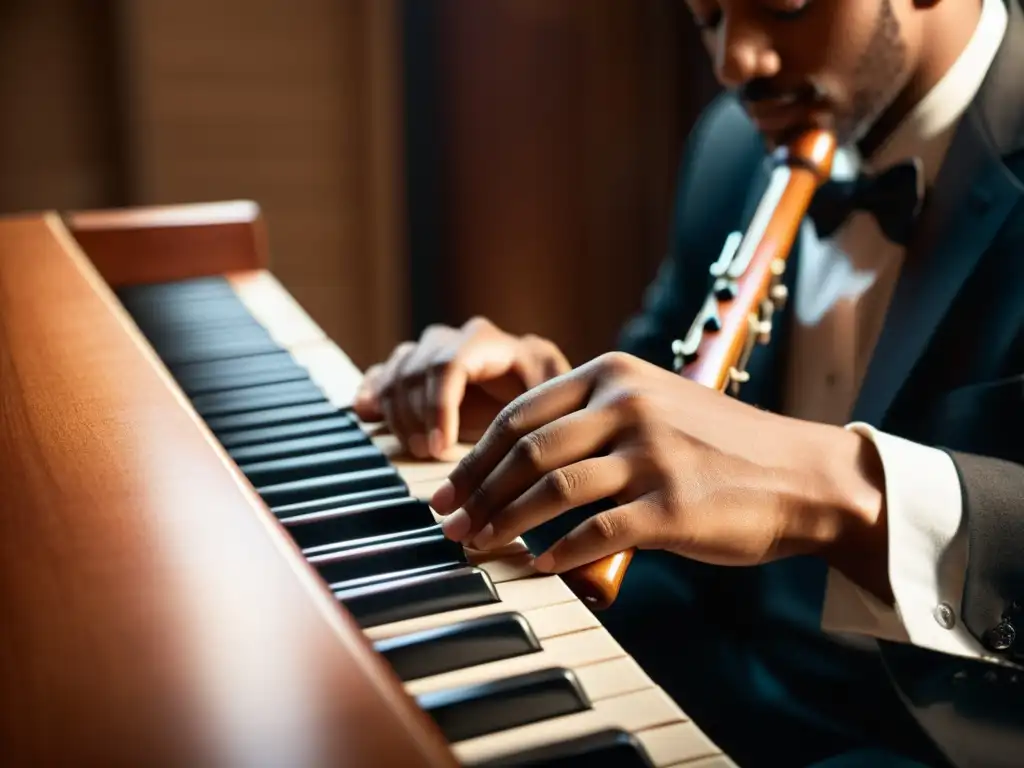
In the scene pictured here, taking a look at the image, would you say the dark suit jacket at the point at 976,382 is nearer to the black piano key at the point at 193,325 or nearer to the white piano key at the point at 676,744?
the white piano key at the point at 676,744

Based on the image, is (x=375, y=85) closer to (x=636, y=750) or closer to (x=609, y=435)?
(x=609, y=435)

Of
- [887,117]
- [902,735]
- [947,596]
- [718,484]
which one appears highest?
[887,117]

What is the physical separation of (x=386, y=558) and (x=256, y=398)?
0.29m

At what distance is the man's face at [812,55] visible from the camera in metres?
0.85

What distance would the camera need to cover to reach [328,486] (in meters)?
0.68

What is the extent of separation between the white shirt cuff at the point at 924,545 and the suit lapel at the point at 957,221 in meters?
0.19

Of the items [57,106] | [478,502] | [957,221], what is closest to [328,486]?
[478,502]

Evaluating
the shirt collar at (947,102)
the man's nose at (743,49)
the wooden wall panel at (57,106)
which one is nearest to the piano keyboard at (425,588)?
the man's nose at (743,49)

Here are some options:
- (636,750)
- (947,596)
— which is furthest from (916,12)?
(636,750)

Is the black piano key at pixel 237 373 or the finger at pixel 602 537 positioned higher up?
the finger at pixel 602 537

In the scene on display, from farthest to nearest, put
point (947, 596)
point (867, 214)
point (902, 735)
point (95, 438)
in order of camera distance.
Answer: point (867, 214) → point (902, 735) → point (947, 596) → point (95, 438)

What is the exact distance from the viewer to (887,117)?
94cm

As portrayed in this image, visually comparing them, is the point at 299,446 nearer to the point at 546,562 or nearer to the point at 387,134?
the point at 546,562

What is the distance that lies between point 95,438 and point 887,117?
0.70 meters
